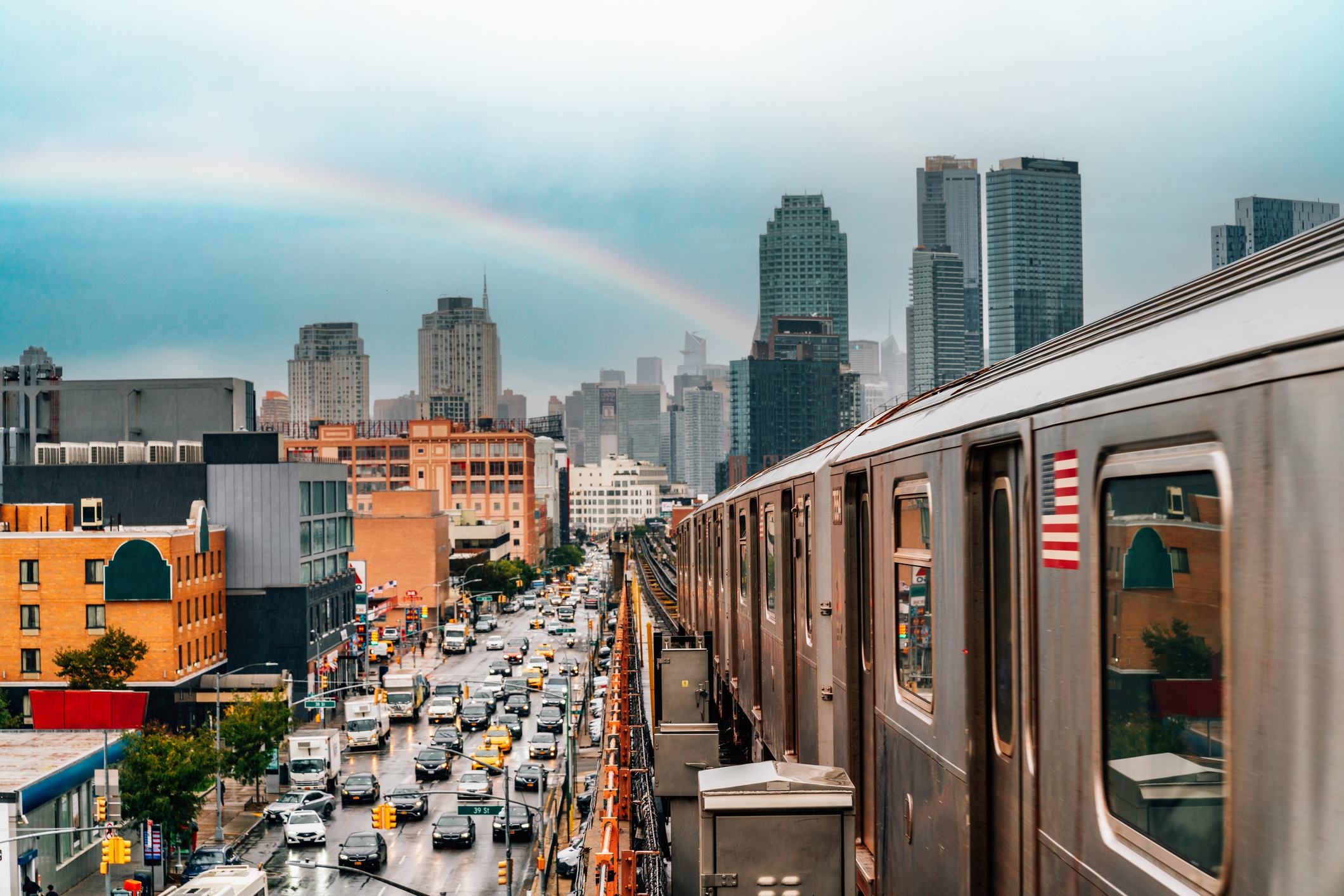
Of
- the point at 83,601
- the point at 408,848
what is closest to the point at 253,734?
the point at 408,848

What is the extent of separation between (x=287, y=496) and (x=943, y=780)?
187 ft

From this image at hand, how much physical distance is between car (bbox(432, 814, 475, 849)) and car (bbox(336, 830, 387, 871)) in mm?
2416

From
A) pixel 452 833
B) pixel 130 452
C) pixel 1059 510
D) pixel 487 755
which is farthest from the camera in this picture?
pixel 130 452

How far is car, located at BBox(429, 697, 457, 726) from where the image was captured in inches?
2115

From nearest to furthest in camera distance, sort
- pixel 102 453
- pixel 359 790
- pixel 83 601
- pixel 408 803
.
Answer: pixel 408 803 < pixel 359 790 < pixel 83 601 < pixel 102 453

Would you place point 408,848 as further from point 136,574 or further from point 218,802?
point 136,574

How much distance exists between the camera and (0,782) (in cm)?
2956

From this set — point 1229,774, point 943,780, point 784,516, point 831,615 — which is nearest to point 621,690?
point 784,516

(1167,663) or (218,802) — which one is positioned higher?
(1167,663)

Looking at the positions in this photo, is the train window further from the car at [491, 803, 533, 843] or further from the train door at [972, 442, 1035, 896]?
the car at [491, 803, 533, 843]

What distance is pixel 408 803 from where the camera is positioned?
3812 centimetres

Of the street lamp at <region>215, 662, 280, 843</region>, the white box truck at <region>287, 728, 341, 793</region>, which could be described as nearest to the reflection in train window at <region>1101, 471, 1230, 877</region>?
the street lamp at <region>215, 662, 280, 843</region>

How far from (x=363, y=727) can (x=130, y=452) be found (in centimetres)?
2982

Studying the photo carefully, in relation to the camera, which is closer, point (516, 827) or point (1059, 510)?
A: point (1059, 510)
